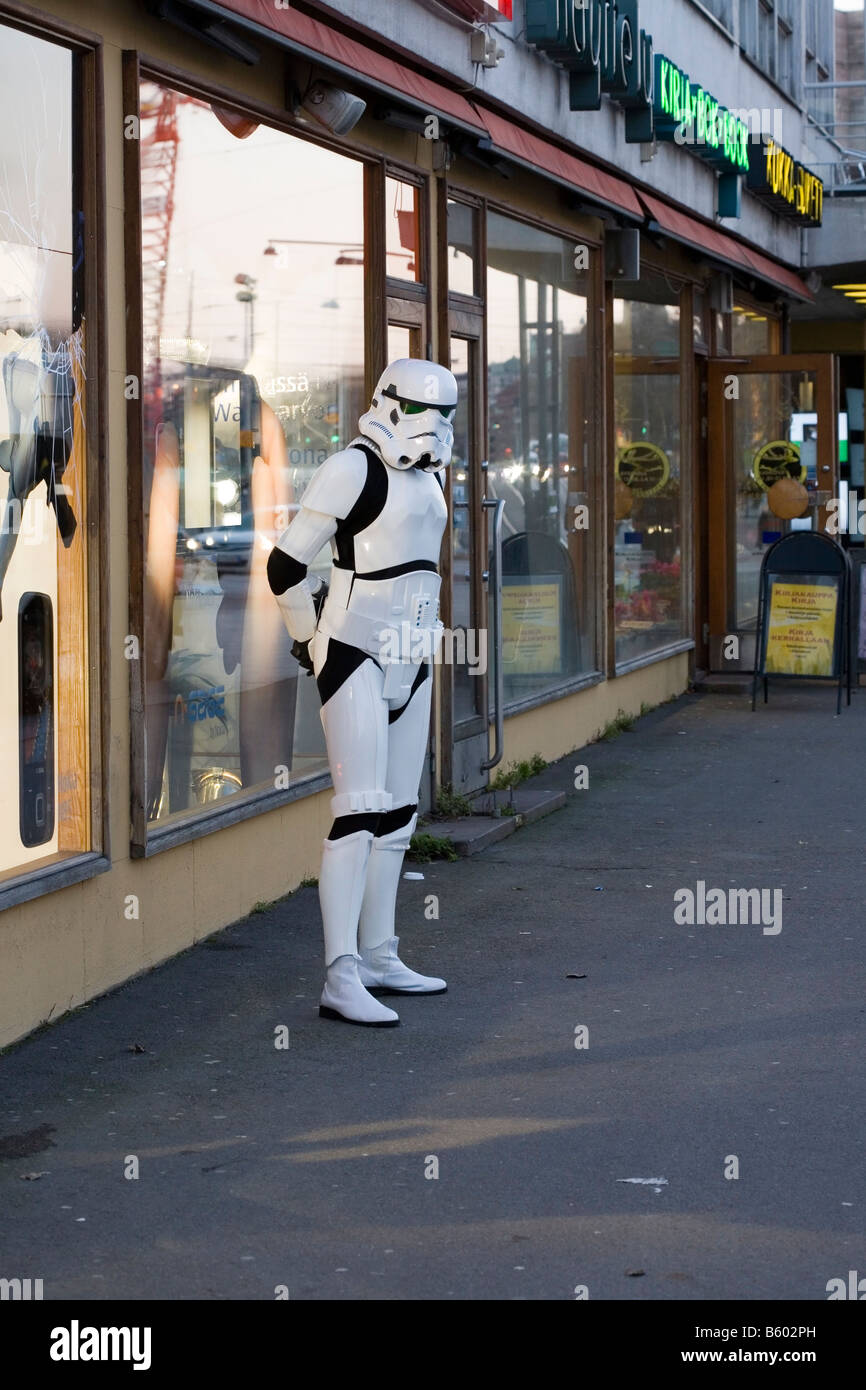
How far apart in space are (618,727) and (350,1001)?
747 cm

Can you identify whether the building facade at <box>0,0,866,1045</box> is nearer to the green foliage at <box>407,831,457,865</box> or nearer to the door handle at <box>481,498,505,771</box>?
the door handle at <box>481,498,505,771</box>

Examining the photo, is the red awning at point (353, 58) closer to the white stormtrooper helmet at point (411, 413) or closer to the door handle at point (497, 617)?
the white stormtrooper helmet at point (411, 413)

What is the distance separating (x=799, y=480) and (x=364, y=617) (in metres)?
11.5

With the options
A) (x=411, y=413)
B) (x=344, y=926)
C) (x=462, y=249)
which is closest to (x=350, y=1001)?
(x=344, y=926)

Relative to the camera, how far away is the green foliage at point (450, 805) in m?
9.55

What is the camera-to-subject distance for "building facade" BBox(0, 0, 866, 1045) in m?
6.18

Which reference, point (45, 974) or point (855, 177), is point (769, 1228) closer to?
point (45, 974)

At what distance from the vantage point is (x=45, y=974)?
6.02 m

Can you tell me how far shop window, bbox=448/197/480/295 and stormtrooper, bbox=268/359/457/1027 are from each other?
394 centimetres

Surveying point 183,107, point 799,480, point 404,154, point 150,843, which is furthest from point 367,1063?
point 799,480

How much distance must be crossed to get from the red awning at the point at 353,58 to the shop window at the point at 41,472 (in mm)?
895

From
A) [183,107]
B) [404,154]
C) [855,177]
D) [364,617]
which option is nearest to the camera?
[364,617]

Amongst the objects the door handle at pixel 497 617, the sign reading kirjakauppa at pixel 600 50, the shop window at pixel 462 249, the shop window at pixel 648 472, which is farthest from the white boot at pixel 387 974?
the shop window at pixel 648 472

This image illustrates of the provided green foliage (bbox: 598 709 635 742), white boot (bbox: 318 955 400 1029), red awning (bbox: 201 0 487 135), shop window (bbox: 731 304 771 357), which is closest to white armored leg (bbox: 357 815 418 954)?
white boot (bbox: 318 955 400 1029)
